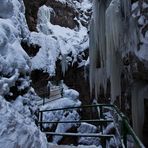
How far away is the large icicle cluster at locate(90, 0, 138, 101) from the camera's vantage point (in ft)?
24.8

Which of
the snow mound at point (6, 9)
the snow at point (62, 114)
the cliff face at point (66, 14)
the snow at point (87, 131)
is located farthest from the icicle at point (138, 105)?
the cliff face at point (66, 14)

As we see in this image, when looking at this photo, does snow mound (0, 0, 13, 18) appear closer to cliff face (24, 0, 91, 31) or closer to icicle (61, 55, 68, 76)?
icicle (61, 55, 68, 76)

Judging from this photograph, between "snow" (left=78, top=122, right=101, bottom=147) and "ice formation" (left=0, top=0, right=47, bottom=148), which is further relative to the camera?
"snow" (left=78, top=122, right=101, bottom=147)

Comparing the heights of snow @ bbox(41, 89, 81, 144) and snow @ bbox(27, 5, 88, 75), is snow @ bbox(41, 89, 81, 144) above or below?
below

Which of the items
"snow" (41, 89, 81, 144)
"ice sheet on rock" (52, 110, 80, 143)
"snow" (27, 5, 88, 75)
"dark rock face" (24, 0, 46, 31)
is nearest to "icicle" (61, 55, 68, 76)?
"snow" (27, 5, 88, 75)

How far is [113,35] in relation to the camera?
7.56m

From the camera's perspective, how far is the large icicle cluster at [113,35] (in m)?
7.57

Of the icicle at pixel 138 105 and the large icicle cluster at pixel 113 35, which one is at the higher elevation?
the large icicle cluster at pixel 113 35

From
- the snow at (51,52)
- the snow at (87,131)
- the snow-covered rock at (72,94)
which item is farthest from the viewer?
the snow at (51,52)

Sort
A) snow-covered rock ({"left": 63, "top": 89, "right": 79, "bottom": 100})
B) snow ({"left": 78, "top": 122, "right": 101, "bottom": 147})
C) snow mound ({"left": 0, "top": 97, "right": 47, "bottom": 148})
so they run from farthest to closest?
snow-covered rock ({"left": 63, "top": 89, "right": 79, "bottom": 100})
snow ({"left": 78, "top": 122, "right": 101, "bottom": 147})
snow mound ({"left": 0, "top": 97, "right": 47, "bottom": 148})

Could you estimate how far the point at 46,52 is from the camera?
21.5m

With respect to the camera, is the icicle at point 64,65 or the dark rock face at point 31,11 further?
the icicle at point 64,65

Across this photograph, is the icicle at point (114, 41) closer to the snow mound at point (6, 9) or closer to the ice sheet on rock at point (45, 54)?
the snow mound at point (6, 9)

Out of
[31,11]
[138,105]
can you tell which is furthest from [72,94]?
[138,105]
